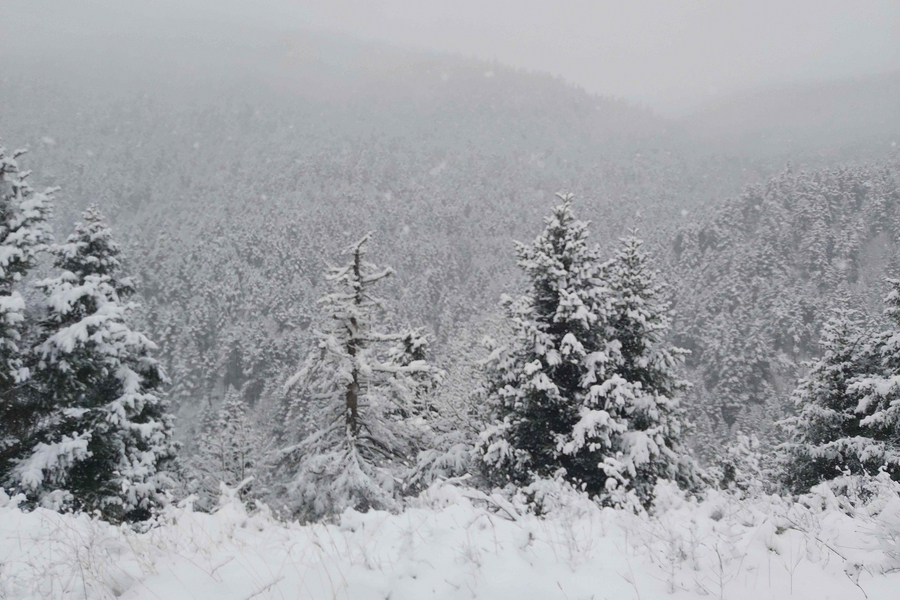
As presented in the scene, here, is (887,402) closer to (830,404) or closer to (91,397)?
(830,404)

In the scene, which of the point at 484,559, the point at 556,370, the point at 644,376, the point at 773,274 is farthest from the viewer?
the point at 773,274

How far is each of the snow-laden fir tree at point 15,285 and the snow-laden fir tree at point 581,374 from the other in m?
10.2

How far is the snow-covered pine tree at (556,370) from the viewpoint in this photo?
10.7m

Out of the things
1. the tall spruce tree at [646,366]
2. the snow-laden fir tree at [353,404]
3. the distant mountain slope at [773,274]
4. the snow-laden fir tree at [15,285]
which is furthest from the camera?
the distant mountain slope at [773,274]

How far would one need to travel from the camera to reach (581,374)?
38.2 ft

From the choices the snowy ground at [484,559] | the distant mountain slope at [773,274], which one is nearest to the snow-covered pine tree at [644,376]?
the snowy ground at [484,559]

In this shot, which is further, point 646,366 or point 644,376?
point 644,376

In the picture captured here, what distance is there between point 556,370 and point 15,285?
42.2ft

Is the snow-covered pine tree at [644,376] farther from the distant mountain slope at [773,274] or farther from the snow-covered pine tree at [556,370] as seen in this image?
the distant mountain slope at [773,274]

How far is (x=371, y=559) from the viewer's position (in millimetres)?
2955

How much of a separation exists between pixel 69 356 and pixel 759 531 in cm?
1328

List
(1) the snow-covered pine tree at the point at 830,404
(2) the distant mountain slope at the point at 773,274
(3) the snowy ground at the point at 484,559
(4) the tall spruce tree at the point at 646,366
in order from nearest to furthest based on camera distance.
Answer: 1. (3) the snowy ground at the point at 484,559
2. (4) the tall spruce tree at the point at 646,366
3. (1) the snow-covered pine tree at the point at 830,404
4. (2) the distant mountain slope at the point at 773,274

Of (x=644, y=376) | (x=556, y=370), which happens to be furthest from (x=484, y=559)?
(x=644, y=376)

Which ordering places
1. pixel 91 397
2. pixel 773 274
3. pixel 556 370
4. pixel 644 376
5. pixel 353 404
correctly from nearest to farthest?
pixel 556 370
pixel 91 397
pixel 644 376
pixel 353 404
pixel 773 274
